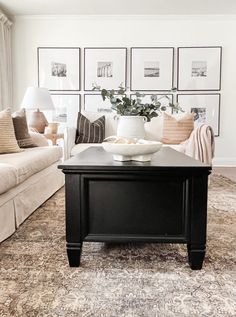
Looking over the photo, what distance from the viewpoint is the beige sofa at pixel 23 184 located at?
2062mm

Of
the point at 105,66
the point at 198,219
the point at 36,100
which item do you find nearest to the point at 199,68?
the point at 105,66

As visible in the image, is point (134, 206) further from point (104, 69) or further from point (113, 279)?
point (104, 69)

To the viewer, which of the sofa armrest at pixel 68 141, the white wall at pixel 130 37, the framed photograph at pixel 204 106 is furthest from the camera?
the framed photograph at pixel 204 106

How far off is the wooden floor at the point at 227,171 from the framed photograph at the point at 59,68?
2.67m

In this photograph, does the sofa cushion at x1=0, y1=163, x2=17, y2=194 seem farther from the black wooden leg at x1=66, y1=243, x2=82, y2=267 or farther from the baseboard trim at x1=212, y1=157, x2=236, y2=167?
the baseboard trim at x1=212, y1=157, x2=236, y2=167

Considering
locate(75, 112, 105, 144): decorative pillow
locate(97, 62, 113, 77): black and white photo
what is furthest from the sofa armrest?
locate(97, 62, 113, 77): black and white photo

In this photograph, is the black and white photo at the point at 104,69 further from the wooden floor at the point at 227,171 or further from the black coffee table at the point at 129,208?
the black coffee table at the point at 129,208

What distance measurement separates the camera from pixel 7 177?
2055mm

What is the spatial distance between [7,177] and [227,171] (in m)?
3.81

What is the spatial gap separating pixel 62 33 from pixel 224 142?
3290mm

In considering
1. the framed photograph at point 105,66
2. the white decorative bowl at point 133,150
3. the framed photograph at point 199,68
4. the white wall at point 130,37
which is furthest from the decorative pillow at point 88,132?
the white decorative bowl at point 133,150

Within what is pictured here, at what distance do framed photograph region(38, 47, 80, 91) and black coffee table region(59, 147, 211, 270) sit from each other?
4.07 m

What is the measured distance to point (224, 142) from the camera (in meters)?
5.52

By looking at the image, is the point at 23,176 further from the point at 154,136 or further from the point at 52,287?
the point at 154,136
